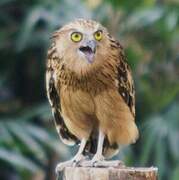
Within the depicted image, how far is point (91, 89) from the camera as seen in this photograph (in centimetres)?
434

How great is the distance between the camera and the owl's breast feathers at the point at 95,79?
4.31 m

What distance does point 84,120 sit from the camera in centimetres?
450

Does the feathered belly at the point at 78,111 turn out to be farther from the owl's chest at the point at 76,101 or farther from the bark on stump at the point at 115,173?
the bark on stump at the point at 115,173

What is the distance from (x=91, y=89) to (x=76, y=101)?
11cm

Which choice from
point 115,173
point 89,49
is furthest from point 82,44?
point 115,173

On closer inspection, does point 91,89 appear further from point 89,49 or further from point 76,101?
point 89,49

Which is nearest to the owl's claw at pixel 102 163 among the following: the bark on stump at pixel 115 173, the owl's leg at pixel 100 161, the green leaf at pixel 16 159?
the owl's leg at pixel 100 161

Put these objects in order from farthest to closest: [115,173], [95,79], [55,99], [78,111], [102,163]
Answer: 1. [55,99]
2. [78,111]
3. [95,79]
4. [102,163]
5. [115,173]

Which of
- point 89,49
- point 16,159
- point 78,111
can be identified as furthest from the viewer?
point 16,159

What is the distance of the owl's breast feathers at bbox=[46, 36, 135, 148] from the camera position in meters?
4.31

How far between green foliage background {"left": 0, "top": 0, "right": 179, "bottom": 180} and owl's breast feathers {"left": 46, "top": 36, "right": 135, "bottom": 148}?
2295mm

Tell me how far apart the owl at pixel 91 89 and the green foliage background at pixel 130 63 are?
7.42 feet

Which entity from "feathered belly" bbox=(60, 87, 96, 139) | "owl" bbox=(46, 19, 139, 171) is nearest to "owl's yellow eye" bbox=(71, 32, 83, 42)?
"owl" bbox=(46, 19, 139, 171)

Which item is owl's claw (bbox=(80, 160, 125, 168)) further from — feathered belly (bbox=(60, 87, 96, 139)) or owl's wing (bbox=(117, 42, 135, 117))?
owl's wing (bbox=(117, 42, 135, 117))
